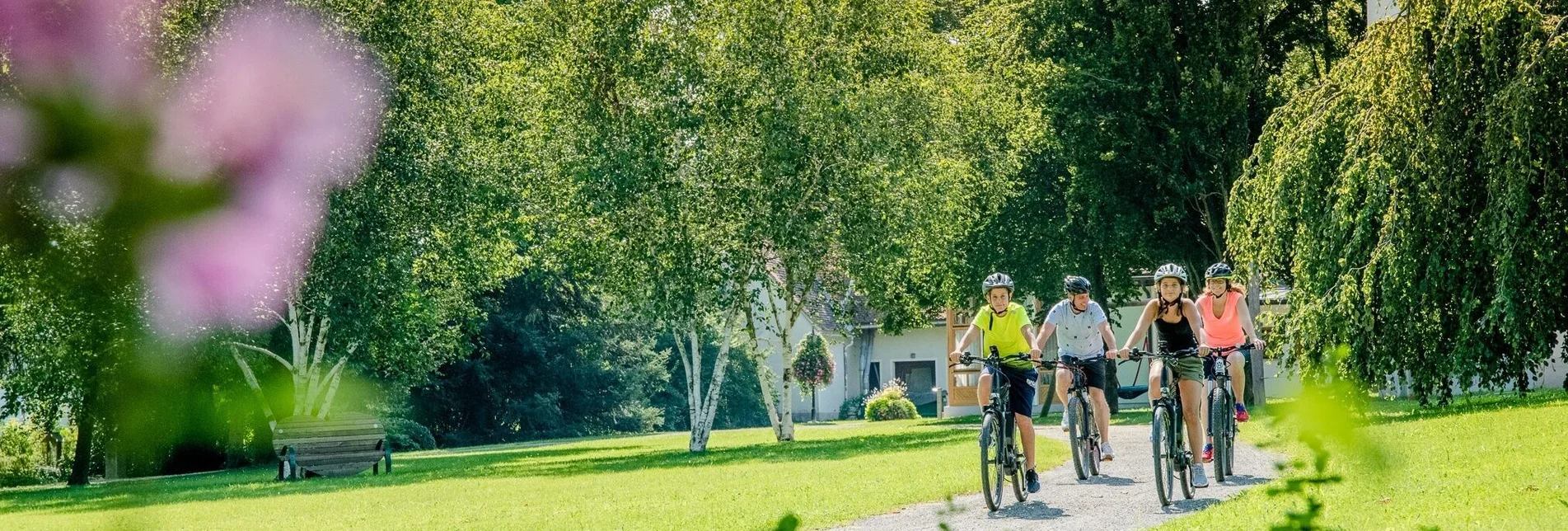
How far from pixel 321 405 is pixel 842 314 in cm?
1145

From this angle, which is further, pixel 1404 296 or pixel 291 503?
pixel 291 503

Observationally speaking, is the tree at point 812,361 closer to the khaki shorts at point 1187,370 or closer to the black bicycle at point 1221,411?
the black bicycle at point 1221,411

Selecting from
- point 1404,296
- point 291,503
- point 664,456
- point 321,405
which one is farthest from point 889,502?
point 321,405

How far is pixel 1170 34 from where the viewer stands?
104 feet

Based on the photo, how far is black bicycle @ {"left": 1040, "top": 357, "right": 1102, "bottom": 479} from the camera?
520 inches

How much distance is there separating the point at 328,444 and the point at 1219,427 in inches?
697

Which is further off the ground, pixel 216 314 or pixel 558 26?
pixel 558 26

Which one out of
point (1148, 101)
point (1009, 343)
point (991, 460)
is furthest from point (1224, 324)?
point (1148, 101)

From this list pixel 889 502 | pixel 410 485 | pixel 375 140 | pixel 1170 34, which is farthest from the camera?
pixel 1170 34

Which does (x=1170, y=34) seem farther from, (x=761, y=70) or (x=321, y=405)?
(x=321, y=405)

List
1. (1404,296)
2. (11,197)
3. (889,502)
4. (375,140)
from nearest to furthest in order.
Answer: (1404,296)
(889,502)
(11,197)
(375,140)

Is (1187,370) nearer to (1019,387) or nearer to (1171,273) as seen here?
(1171,273)

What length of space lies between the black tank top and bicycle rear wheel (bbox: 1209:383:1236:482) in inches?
23.7

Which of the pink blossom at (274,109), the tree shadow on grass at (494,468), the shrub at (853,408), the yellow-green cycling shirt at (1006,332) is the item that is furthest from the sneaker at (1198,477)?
the shrub at (853,408)
